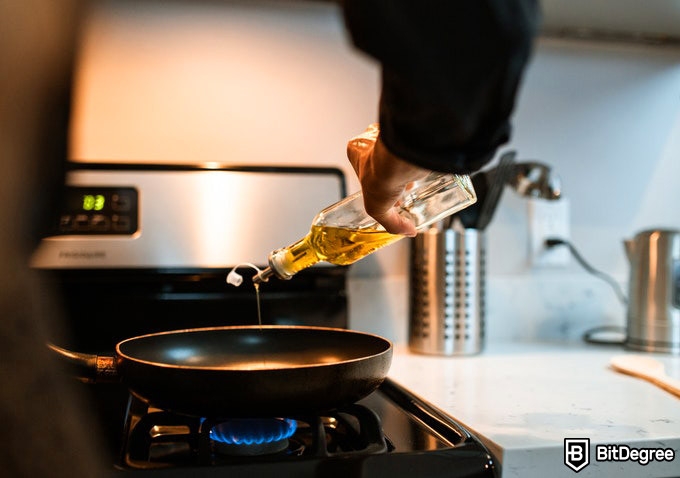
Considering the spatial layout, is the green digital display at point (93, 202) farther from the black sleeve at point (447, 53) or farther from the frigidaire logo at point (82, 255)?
the black sleeve at point (447, 53)

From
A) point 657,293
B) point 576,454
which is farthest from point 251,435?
point 657,293

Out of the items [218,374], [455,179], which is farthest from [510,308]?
[218,374]

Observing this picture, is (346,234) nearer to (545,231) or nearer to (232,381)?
(232,381)

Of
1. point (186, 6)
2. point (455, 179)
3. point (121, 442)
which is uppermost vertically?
point (186, 6)

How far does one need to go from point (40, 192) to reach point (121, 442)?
1.08 ft

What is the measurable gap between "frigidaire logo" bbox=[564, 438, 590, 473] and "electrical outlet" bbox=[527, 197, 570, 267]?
679 millimetres

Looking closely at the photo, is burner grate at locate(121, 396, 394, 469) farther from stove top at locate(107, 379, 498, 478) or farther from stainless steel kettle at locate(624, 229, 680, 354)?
stainless steel kettle at locate(624, 229, 680, 354)

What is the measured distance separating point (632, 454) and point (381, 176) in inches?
13.6

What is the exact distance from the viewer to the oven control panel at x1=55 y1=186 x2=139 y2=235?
0.90 meters

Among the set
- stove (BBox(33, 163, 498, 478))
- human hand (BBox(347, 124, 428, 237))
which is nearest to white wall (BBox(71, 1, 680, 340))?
stove (BBox(33, 163, 498, 478))

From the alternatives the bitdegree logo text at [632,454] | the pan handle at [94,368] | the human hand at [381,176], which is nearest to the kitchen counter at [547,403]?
the bitdegree logo text at [632,454]

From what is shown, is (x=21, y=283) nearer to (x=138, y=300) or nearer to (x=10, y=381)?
(x=10, y=381)

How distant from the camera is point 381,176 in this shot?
0.48m

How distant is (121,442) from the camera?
1.92 feet
